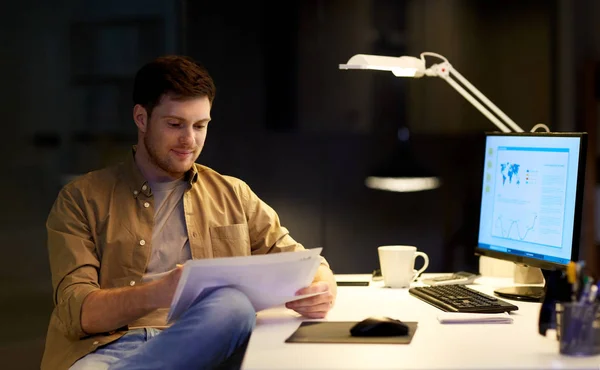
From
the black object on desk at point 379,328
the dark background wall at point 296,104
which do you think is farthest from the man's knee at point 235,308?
the dark background wall at point 296,104

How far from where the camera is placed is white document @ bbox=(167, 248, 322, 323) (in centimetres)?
172

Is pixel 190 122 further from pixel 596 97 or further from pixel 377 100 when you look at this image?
pixel 596 97

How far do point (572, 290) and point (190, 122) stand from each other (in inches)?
44.8

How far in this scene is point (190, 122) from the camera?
229 cm

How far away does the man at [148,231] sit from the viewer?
6.57ft

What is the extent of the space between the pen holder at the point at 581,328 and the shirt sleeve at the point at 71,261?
1.11 meters

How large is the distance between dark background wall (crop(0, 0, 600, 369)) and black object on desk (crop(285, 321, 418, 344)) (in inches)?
55.1

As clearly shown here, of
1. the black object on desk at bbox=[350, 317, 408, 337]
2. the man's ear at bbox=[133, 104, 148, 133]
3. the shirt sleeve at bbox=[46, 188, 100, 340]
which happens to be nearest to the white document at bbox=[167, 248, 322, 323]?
the black object on desk at bbox=[350, 317, 408, 337]

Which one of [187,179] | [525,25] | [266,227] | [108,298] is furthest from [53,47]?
[525,25]

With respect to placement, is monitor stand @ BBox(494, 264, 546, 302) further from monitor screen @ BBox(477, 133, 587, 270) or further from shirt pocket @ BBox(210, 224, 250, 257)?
shirt pocket @ BBox(210, 224, 250, 257)

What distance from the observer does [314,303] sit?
193 cm

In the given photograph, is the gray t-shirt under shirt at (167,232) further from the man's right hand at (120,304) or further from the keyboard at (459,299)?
the keyboard at (459,299)

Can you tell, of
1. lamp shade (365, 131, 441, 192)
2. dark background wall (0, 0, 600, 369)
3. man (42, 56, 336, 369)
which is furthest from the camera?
lamp shade (365, 131, 441, 192)

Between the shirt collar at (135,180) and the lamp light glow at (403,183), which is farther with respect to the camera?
the lamp light glow at (403,183)
